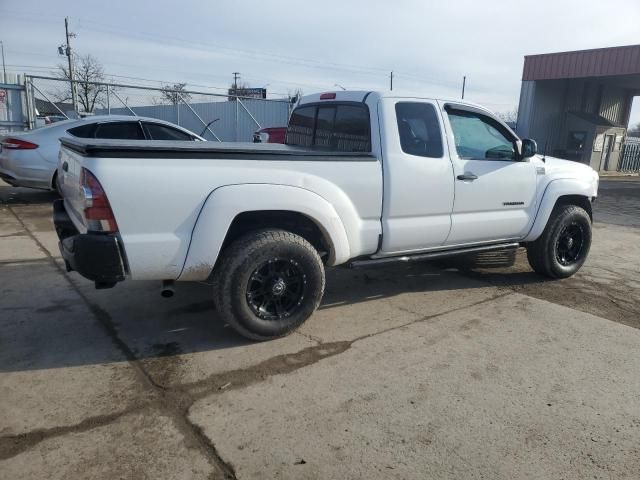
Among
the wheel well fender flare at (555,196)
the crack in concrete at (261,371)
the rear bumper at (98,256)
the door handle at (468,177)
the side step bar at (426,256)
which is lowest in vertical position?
the crack in concrete at (261,371)

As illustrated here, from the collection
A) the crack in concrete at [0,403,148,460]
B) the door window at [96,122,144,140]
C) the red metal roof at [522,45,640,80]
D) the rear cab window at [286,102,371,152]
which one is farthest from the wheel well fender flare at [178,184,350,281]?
the red metal roof at [522,45,640,80]

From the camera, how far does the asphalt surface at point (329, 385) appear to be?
7.91ft

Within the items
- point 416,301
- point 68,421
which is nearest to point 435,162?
point 416,301

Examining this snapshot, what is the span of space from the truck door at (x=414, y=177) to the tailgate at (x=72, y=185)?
7.42 ft

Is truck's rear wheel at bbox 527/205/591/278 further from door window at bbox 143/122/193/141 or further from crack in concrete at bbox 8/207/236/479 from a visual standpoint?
door window at bbox 143/122/193/141

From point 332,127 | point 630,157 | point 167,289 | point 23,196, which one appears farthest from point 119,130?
point 630,157

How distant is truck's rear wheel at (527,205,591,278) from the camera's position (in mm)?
5293

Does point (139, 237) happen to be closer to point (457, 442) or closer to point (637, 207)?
point (457, 442)

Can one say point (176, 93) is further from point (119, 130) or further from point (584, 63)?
point (584, 63)

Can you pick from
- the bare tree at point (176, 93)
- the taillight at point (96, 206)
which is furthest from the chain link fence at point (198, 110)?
the taillight at point (96, 206)

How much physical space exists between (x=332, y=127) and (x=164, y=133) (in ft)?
16.6

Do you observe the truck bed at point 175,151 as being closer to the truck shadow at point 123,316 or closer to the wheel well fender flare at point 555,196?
the truck shadow at point 123,316

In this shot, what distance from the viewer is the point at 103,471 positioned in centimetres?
227

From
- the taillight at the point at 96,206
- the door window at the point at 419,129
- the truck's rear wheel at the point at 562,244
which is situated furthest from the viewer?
the truck's rear wheel at the point at 562,244
